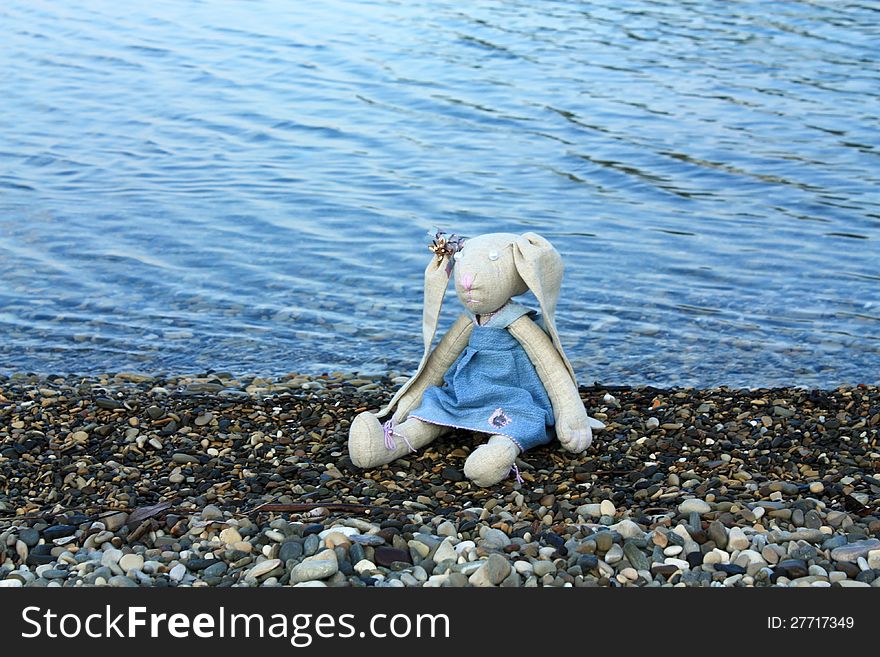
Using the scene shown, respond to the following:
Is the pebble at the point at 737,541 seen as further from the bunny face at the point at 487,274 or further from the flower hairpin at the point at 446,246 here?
the flower hairpin at the point at 446,246

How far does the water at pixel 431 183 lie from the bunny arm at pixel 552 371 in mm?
1812

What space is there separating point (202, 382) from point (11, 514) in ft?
7.34

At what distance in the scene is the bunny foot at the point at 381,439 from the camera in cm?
536

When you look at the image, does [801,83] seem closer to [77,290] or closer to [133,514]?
[77,290]

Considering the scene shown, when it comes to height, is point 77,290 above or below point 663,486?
below

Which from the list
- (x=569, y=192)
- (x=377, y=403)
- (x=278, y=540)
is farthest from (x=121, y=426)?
(x=569, y=192)

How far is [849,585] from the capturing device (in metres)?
4.02

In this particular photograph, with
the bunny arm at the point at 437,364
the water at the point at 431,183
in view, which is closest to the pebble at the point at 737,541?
the bunny arm at the point at 437,364

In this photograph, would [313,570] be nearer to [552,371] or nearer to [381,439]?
[381,439]

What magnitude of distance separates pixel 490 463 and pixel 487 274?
91 centimetres

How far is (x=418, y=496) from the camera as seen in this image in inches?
201

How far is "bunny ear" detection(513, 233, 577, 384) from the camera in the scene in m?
5.49

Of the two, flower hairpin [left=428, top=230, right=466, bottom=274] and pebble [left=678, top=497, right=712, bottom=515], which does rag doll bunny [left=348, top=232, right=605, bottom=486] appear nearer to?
flower hairpin [left=428, top=230, right=466, bottom=274]

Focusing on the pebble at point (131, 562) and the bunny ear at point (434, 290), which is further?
the bunny ear at point (434, 290)
